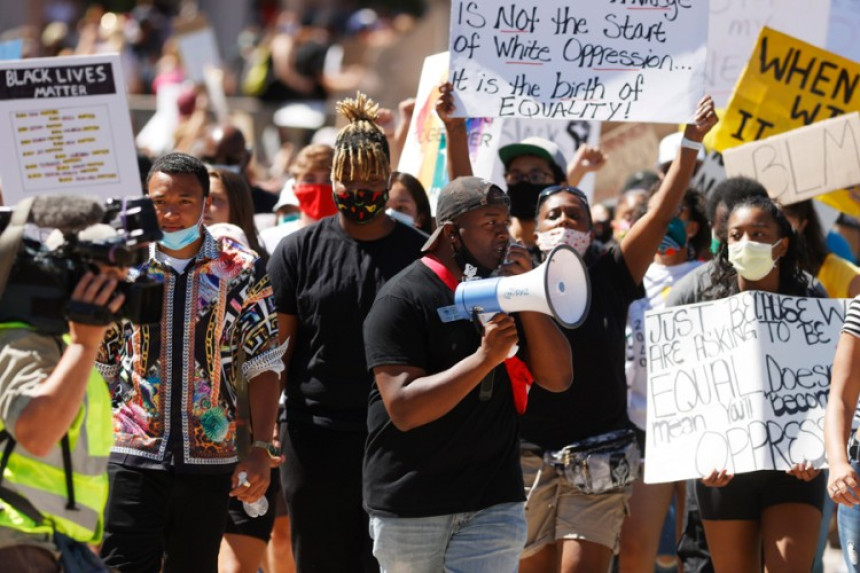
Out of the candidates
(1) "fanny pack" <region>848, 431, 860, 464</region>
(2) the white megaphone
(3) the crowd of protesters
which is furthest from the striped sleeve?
(2) the white megaphone

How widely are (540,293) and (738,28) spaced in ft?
15.7

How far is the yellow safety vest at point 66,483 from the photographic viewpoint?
440cm

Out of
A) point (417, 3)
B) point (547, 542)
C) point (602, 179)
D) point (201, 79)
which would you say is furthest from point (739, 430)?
point (417, 3)

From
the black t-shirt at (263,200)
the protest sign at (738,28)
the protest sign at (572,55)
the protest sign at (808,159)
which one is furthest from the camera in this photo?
the black t-shirt at (263,200)

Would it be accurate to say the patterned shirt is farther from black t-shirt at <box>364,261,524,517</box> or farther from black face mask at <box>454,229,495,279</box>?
black face mask at <box>454,229,495,279</box>

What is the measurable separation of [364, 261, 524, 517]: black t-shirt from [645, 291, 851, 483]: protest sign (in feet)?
4.28

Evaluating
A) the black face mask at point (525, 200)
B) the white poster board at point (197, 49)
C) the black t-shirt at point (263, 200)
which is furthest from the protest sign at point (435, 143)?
the white poster board at point (197, 49)

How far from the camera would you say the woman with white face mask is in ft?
20.3

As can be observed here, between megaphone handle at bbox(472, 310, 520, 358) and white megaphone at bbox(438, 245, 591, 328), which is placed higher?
white megaphone at bbox(438, 245, 591, 328)

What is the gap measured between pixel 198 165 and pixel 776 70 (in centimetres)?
341

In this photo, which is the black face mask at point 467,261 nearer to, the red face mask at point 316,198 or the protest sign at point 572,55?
the protest sign at point 572,55

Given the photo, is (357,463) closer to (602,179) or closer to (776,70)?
(776,70)

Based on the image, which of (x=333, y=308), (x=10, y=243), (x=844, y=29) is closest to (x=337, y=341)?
(x=333, y=308)

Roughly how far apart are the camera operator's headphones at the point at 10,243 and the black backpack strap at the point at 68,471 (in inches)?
17.2
